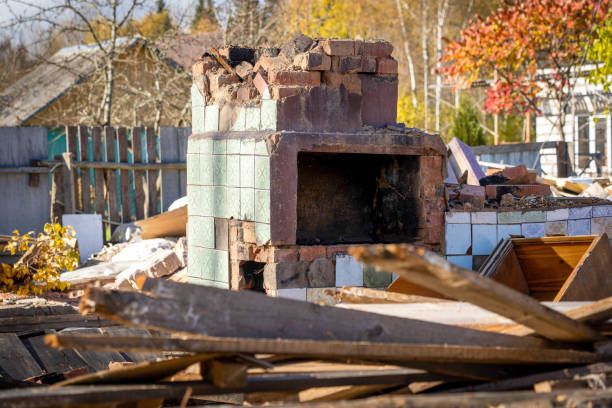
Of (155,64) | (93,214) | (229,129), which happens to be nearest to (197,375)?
(229,129)

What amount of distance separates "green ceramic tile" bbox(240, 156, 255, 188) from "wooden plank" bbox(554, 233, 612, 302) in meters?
2.01

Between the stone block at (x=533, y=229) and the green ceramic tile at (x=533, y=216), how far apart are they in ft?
0.10

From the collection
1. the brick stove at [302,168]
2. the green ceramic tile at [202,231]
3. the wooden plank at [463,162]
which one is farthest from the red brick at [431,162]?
the wooden plank at [463,162]

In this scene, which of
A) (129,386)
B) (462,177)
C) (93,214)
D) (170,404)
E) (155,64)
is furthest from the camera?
(155,64)

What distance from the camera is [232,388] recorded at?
2301 mm

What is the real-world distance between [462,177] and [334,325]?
15.8 ft

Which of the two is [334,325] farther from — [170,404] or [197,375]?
[170,404]

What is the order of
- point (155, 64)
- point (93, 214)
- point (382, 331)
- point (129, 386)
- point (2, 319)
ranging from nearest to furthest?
1. point (129, 386)
2. point (382, 331)
3. point (2, 319)
4. point (93, 214)
5. point (155, 64)

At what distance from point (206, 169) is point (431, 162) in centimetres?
160

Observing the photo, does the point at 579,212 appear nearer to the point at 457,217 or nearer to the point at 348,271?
the point at 457,217

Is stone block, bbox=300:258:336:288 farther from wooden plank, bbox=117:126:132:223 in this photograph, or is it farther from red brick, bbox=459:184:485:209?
wooden plank, bbox=117:126:132:223

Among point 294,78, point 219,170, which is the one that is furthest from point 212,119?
point 294,78

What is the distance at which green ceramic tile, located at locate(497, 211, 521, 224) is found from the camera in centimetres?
535

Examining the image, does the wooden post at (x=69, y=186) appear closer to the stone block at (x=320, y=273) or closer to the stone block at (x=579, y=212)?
the stone block at (x=320, y=273)
